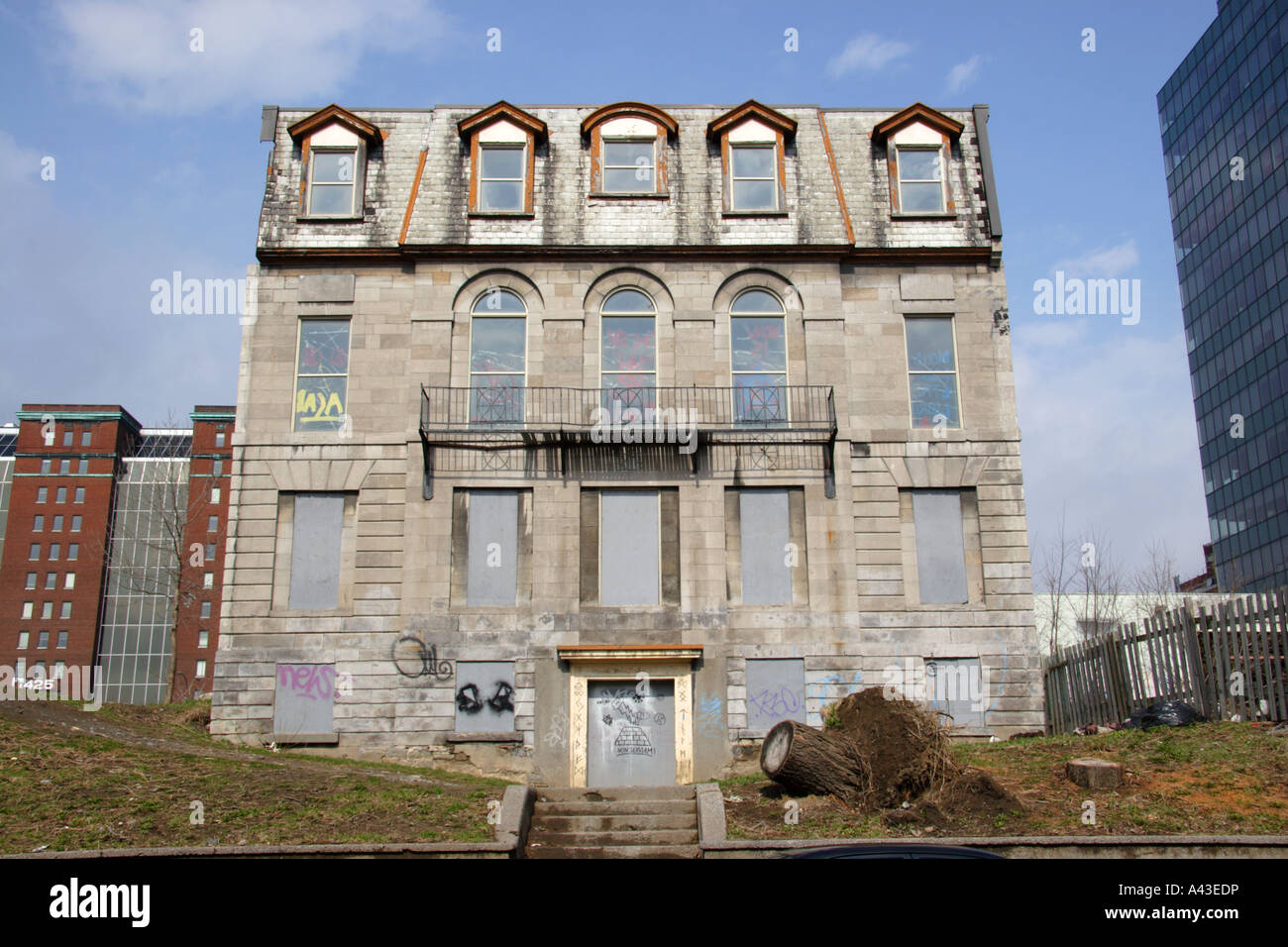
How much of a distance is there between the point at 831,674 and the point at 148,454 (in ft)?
353

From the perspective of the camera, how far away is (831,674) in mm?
21344

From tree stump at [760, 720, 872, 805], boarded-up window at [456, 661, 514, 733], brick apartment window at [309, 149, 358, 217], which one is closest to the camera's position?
tree stump at [760, 720, 872, 805]

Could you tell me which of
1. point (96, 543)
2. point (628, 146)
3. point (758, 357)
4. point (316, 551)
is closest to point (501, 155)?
point (628, 146)

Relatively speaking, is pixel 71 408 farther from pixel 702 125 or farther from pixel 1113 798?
pixel 1113 798

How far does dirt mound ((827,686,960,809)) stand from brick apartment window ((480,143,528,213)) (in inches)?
554

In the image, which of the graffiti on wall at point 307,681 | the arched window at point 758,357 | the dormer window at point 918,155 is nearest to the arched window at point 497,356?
the arched window at point 758,357

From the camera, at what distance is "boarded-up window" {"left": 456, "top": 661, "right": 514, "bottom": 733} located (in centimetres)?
2103

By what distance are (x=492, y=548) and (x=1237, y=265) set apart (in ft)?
252

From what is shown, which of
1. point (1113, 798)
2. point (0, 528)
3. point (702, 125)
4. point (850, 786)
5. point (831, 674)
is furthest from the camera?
point (0, 528)

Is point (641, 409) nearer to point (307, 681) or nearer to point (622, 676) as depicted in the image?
point (622, 676)

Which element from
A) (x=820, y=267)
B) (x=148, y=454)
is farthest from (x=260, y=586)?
(x=148, y=454)

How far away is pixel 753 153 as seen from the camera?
80.6 feet

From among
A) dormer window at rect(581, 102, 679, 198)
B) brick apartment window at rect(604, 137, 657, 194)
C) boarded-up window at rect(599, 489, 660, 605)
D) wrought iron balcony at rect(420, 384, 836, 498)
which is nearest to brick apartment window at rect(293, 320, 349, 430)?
wrought iron balcony at rect(420, 384, 836, 498)

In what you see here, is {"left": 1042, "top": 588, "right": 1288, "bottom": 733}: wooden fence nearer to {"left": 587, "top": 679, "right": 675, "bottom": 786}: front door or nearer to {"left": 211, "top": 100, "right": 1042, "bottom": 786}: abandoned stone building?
{"left": 211, "top": 100, "right": 1042, "bottom": 786}: abandoned stone building
